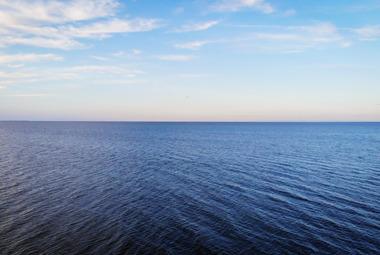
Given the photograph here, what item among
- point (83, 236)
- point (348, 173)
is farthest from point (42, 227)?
point (348, 173)

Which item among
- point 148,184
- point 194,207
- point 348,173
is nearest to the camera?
point 194,207

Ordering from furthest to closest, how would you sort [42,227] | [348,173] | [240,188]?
[348,173]
[240,188]
[42,227]

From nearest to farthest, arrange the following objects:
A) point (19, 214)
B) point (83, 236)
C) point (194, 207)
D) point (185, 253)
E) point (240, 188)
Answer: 1. point (185, 253)
2. point (83, 236)
3. point (19, 214)
4. point (194, 207)
5. point (240, 188)

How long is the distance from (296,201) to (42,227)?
26935 millimetres

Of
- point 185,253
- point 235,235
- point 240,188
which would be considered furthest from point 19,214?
point 240,188

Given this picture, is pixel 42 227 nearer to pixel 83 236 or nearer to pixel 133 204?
pixel 83 236

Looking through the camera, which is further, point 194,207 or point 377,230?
point 194,207

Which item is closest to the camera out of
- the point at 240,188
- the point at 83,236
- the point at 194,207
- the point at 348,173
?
the point at 83,236

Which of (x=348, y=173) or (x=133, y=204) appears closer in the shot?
(x=133, y=204)

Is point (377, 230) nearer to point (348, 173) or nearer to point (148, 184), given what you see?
point (348, 173)

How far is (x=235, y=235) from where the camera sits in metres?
20.8

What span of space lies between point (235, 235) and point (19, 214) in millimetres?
21783

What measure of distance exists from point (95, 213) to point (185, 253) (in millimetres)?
11933

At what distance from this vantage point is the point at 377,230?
21.6m
